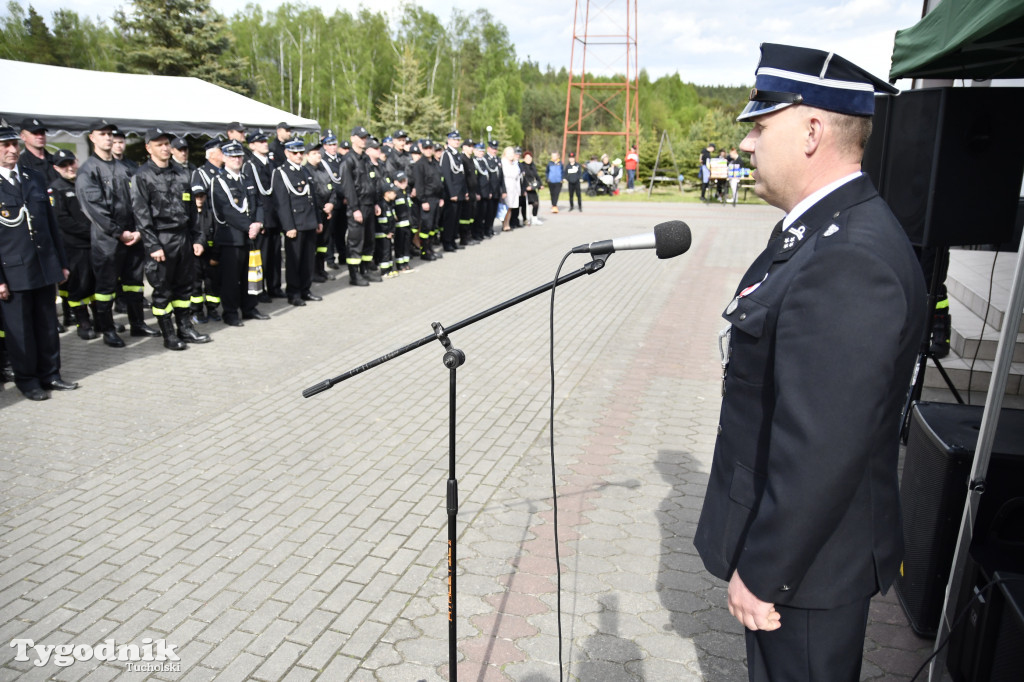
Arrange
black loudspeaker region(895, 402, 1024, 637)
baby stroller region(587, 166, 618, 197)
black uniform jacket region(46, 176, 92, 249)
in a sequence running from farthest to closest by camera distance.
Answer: baby stroller region(587, 166, 618, 197) < black uniform jacket region(46, 176, 92, 249) < black loudspeaker region(895, 402, 1024, 637)

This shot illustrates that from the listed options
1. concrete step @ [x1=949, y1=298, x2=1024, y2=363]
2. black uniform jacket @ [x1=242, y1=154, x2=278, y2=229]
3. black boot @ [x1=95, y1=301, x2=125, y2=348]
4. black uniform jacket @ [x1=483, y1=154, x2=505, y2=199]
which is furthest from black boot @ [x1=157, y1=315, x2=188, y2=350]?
black uniform jacket @ [x1=483, y1=154, x2=505, y2=199]

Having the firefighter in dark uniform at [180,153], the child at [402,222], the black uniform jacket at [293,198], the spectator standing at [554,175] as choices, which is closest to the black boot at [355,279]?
the child at [402,222]

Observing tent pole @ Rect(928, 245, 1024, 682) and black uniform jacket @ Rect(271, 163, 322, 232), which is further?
black uniform jacket @ Rect(271, 163, 322, 232)

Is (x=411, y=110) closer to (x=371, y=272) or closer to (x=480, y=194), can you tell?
(x=480, y=194)

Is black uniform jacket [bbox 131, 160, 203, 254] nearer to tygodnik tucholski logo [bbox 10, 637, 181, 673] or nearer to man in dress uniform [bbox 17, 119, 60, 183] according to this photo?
man in dress uniform [bbox 17, 119, 60, 183]

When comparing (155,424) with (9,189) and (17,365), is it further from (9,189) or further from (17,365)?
(9,189)

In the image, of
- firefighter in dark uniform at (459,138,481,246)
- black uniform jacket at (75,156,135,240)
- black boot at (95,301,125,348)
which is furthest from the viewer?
firefighter in dark uniform at (459,138,481,246)

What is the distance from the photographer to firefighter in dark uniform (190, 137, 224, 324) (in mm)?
8430

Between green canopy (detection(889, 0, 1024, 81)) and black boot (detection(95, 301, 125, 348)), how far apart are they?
25.3 feet

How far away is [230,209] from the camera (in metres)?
8.66

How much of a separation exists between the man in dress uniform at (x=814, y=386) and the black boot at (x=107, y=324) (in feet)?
25.3

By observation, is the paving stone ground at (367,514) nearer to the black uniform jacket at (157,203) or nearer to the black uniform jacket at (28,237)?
the black uniform jacket at (28,237)

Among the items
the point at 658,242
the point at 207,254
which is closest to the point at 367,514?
the point at 658,242

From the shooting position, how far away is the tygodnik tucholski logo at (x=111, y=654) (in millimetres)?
3102
